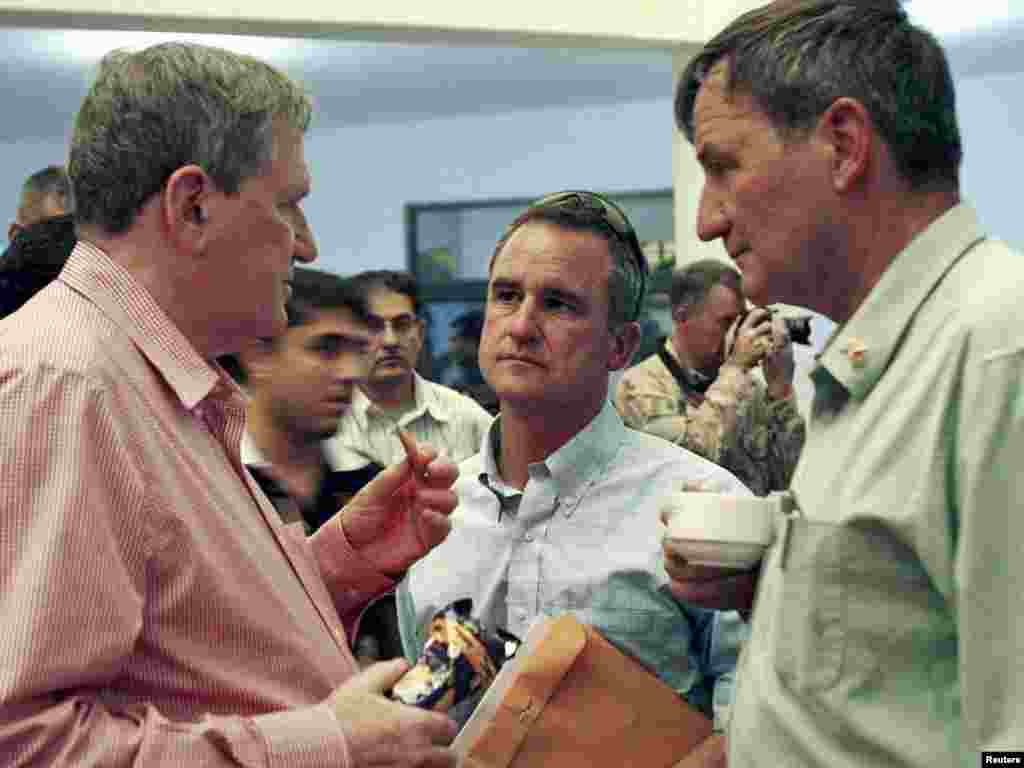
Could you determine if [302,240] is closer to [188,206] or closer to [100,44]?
[188,206]

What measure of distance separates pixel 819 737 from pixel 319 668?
0.49 m

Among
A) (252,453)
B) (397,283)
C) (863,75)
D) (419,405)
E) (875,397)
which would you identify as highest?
(863,75)

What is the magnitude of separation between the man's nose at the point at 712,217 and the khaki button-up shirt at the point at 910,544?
0.60 ft

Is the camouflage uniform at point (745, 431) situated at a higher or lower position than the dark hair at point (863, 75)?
lower

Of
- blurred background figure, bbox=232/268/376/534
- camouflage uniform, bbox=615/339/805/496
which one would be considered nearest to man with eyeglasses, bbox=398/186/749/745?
blurred background figure, bbox=232/268/376/534

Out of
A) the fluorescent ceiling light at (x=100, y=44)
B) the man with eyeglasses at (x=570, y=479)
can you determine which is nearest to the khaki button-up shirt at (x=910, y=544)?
the man with eyeglasses at (x=570, y=479)

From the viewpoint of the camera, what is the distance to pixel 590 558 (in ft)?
6.31

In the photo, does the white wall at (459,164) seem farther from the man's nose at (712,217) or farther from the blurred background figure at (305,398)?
the man's nose at (712,217)

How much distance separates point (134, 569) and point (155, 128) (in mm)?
432

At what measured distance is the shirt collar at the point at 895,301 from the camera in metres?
1.29

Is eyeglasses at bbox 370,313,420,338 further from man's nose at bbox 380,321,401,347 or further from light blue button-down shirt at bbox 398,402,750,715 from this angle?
light blue button-down shirt at bbox 398,402,750,715

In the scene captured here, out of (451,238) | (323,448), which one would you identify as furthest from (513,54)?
(323,448)

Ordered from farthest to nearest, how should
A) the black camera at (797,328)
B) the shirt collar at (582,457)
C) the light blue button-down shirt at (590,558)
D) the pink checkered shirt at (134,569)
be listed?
1. the black camera at (797,328)
2. the shirt collar at (582,457)
3. the light blue button-down shirt at (590,558)
4. the pink checkered shirt at (134,569)

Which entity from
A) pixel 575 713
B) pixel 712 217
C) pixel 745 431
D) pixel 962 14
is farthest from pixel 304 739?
pixel 962 14
